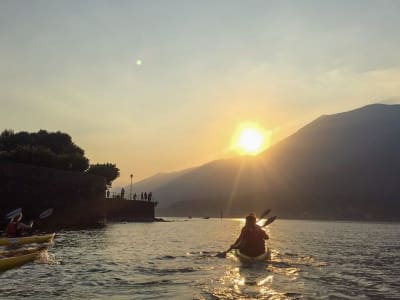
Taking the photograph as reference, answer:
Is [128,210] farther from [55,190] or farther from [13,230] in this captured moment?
[13,230]

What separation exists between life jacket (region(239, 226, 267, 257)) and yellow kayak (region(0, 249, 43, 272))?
10.3 meters

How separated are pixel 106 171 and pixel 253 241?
72.0 meters

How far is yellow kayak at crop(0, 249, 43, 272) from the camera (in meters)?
17.9

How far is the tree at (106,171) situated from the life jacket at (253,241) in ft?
228

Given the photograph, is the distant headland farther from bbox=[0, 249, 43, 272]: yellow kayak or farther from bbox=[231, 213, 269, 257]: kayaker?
bbox=[231, 213, 269, 257]: kayaker

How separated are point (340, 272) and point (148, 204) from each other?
81.3 meters

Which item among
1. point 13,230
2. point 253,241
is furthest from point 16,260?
point 253,241

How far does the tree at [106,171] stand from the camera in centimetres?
8950

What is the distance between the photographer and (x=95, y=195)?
60562mm

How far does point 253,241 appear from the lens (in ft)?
72.6

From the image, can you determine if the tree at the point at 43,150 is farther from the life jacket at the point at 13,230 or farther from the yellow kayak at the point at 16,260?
the yellow kayak at the point at 16,260

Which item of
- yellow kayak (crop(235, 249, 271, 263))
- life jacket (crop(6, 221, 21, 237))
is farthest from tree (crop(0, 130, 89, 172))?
yellow kayak (crop(235, 249, 271, 263))

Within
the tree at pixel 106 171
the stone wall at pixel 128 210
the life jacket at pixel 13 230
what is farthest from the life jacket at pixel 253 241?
the tree at pixel 106 171

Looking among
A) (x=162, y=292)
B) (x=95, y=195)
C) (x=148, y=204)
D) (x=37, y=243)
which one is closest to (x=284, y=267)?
(x=162, y=292)
